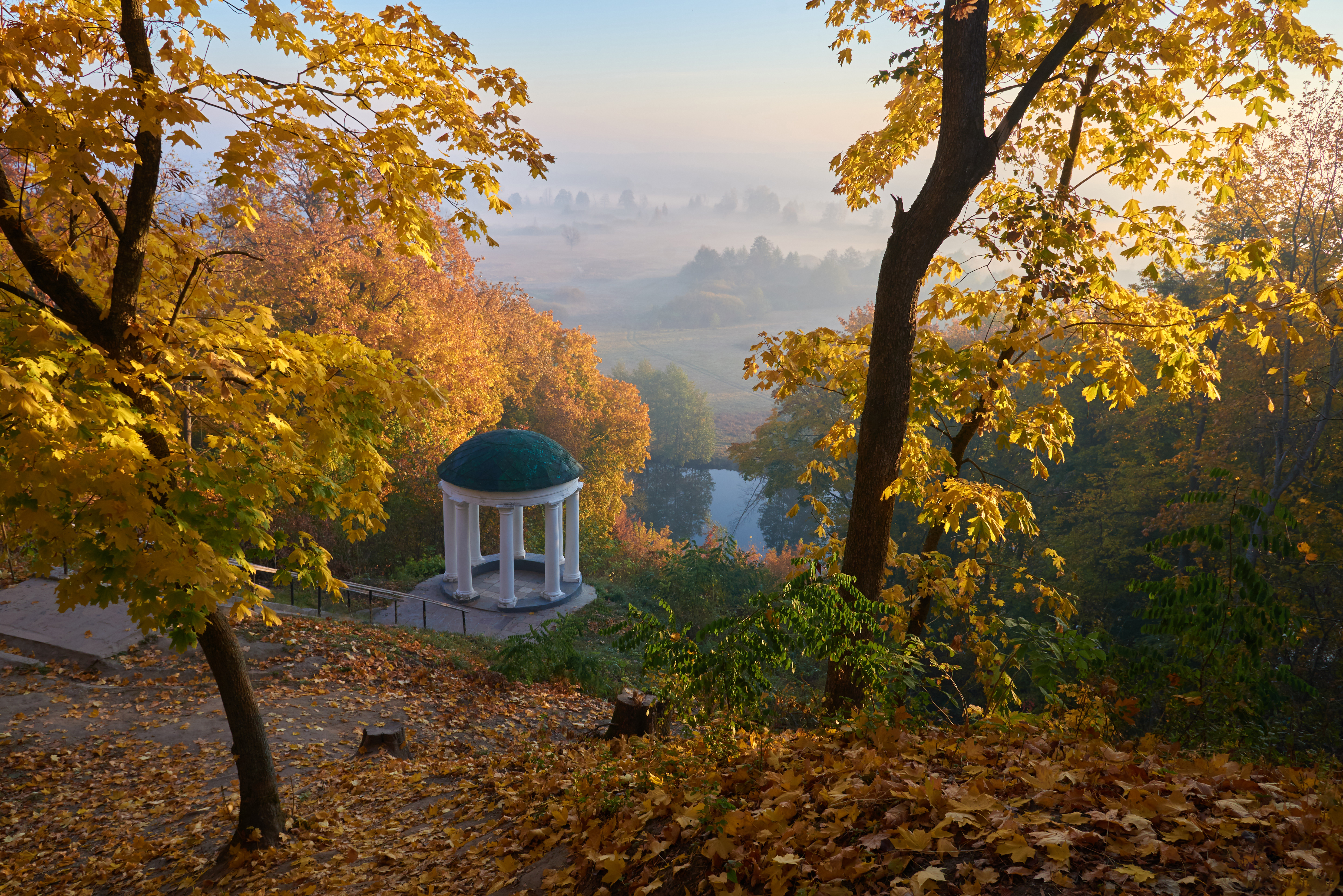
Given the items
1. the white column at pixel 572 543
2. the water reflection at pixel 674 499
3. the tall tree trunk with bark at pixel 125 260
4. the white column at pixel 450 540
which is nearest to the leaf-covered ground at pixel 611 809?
the tall tree trunk with bark at pixel 125 260

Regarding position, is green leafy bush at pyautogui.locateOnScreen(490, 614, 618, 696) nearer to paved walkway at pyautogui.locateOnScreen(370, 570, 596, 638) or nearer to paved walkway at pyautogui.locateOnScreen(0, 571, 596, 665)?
paved walkway at pyautogui.locateOnScreen(370, 570, 596, 638)

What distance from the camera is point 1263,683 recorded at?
4.94m

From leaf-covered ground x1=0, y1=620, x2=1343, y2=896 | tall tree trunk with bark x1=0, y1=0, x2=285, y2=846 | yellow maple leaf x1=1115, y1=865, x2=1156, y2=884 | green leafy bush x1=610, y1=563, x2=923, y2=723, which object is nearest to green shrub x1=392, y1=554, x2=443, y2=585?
leaf-covered ground x1=0, y1=620, x2=1343, y2=896

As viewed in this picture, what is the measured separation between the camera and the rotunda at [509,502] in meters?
16.9

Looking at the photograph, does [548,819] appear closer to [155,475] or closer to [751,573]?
[155,475]

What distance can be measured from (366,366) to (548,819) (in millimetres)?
3326

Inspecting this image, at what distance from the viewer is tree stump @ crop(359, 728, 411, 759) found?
7.62m

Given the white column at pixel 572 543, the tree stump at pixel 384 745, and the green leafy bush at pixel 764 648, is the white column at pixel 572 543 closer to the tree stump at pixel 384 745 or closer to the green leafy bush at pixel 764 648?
the tree stump at pixel 384 745

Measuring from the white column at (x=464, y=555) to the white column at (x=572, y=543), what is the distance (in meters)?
2.48

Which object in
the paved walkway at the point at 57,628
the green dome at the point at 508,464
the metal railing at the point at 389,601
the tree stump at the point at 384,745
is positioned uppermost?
the green dome at the point at 508,464

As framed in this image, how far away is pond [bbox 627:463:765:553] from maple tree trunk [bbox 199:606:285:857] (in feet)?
142

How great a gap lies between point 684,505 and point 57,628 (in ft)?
167

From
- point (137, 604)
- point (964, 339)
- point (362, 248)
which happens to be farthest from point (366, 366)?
point (964, 339)

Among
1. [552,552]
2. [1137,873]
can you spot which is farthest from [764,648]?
[552,552]
